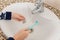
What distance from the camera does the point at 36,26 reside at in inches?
44.9

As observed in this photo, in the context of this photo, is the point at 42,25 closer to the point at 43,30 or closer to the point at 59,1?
the point at 43,30

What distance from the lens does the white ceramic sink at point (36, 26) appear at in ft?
3.46

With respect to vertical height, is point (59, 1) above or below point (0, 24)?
above

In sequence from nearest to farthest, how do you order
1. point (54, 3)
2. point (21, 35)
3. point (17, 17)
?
point (21, 35)
point (17, 17)
point (54, 3)

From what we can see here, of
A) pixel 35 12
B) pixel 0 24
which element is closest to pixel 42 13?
pixel 35 12

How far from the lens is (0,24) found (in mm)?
1060

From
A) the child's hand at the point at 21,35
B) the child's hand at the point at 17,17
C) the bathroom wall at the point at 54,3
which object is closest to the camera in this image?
the child's hand at the point at 21,35

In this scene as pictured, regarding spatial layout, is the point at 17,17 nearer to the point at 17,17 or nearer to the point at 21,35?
the point at 17,17

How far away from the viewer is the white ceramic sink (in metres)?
1.05

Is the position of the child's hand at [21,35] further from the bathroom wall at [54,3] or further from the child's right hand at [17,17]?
the bathroom wall at [54,3]

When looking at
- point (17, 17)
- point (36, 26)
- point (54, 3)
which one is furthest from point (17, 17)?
point (54, 3)

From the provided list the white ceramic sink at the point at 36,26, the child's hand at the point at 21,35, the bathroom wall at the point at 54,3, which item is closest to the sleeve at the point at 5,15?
the white ceramic sink at the point at 36,26

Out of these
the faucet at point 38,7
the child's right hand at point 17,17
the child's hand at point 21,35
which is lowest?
the child's hand at point 21,35

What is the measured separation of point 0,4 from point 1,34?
270mm
